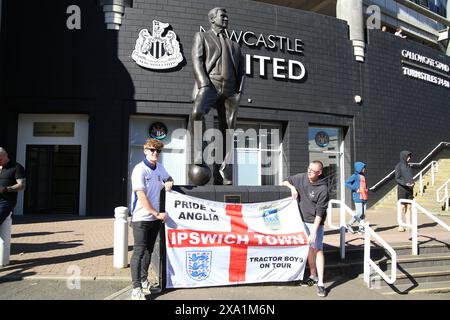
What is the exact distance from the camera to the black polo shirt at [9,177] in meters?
5.70

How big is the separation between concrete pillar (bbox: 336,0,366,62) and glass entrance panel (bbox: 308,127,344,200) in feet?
11.6

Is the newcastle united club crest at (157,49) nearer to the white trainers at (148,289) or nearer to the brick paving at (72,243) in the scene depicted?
the brick paving at (72,243)

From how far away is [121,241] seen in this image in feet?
19.1

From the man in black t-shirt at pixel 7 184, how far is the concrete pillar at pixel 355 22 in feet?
48.3

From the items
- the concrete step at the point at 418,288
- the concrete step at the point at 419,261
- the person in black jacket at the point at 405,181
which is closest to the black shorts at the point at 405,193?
the person in black jacket at the point at 405,181

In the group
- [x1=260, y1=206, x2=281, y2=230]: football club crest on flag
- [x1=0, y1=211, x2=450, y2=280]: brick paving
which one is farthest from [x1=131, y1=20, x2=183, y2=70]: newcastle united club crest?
[x1=260, y1=206, x2=281, y2=230]: football club crest on flag

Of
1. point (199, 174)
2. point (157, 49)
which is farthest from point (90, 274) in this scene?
point (157, 49)

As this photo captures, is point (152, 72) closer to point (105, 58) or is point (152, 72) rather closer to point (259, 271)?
point (105, 58)

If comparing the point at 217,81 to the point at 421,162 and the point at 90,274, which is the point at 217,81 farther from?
the point at 421,162

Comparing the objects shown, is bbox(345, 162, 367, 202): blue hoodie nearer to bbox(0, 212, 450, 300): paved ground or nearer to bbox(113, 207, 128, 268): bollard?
bbox(0, 212, 450, 300): paved ground

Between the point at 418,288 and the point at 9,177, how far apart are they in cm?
665

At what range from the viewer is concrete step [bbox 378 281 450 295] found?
5.66 m

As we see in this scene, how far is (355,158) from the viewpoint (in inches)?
Result: 635
